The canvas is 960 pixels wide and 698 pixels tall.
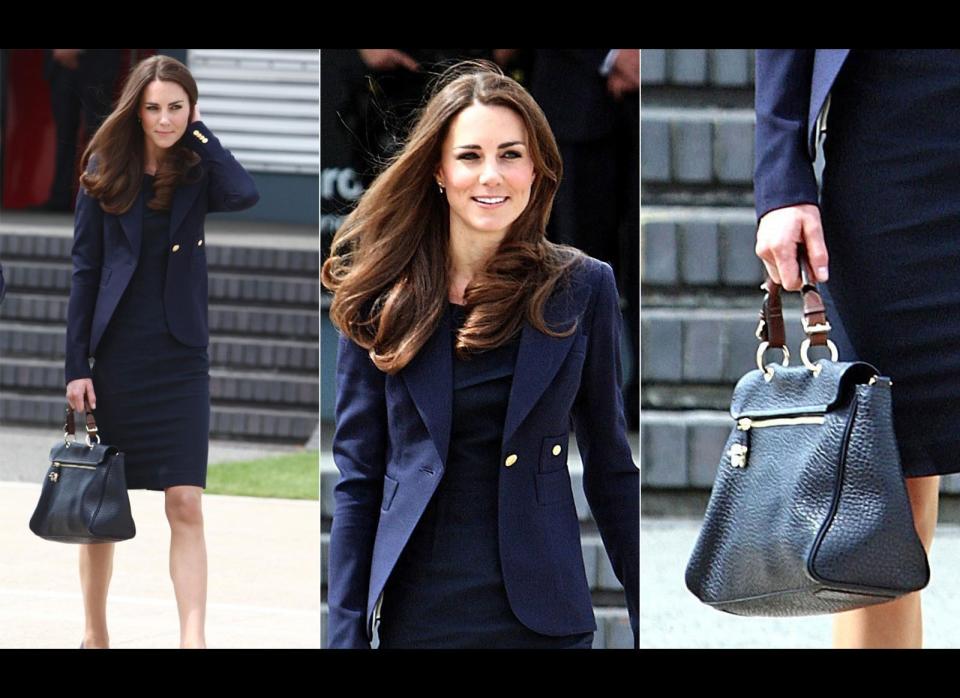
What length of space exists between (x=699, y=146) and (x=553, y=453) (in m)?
1.85

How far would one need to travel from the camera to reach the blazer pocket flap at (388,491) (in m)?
2.96

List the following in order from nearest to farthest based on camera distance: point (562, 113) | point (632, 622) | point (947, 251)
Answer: point (947, 251)
point (632, 622)
point (562, 113)

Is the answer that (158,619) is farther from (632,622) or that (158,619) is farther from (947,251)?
(947,251)

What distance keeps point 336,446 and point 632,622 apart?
2.73ft

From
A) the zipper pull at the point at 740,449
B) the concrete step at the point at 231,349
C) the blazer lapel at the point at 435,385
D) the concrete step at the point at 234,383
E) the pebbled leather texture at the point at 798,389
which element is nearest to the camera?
the pebbled leather texture at the point at 798,389

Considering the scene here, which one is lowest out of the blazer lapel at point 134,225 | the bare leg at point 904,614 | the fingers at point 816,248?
the bare leg at point 904,614

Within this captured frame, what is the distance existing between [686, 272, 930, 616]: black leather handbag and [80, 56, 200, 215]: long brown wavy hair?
2079 mm

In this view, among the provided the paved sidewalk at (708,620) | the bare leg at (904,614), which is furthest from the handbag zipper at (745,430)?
the paved sidewalk at (708,620)

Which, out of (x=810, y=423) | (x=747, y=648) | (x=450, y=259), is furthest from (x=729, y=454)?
(x=747, y=648)

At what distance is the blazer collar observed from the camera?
2.91m

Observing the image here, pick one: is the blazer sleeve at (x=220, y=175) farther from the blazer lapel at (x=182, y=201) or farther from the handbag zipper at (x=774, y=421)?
the handbag zipper at (x=774, y=421)

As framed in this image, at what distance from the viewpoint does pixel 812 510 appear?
8.28 ft

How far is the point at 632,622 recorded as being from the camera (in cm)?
338

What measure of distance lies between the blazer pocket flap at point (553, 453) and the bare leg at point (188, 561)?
1.74 meters
